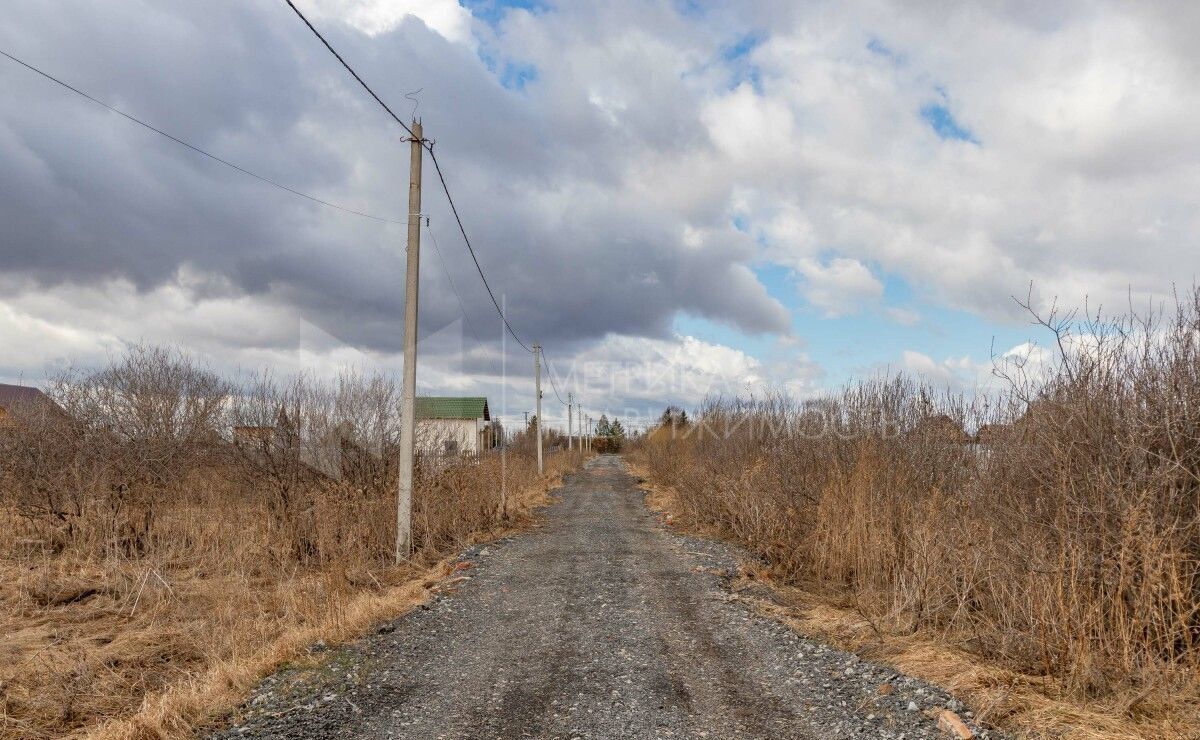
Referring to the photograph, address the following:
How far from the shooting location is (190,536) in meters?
13.2

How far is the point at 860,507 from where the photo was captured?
881 cm

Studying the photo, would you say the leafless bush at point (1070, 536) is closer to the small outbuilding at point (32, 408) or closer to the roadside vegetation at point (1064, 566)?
the roadside vegetation at point (1064, 566)

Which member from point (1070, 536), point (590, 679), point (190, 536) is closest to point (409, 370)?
point (190, 536)

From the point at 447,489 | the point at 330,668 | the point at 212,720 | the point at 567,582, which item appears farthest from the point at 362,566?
the point at 212,720

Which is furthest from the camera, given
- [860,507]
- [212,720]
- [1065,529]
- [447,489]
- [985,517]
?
[447,489]

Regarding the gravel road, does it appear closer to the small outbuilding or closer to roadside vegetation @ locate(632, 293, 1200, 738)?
roadside vegetation @ locate(632, 293, 1200, 738)

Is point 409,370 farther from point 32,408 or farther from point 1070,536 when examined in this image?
point 32,408

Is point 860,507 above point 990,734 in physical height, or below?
above

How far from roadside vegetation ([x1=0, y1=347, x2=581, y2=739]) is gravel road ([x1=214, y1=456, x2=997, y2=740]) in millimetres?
576

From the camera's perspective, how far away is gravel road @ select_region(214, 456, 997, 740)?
16.0 feet

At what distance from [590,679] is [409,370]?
6620 mm

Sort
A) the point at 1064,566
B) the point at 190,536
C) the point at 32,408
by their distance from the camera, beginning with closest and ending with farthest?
the point at 1064,566 < the point at 190,536 < the point at 32,408

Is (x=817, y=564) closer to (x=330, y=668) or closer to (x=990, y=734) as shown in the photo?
(x=990, y=734)

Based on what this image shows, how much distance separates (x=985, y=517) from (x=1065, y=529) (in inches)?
46.2
